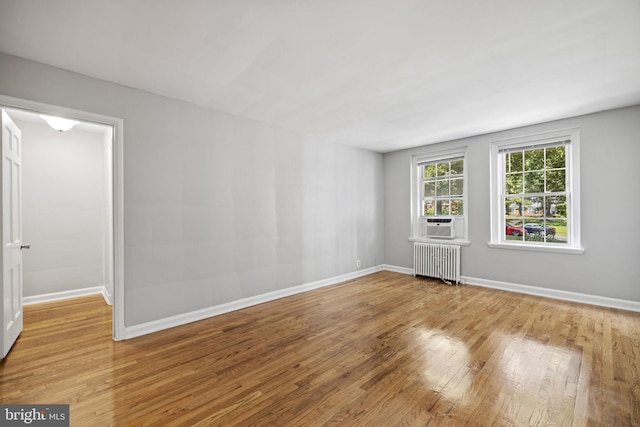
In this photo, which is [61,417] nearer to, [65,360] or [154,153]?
[65,360]

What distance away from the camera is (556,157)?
4.28m

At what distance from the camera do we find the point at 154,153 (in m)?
3.16

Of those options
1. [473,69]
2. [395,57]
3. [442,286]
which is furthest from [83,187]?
[442,286]

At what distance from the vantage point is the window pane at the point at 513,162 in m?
4.62

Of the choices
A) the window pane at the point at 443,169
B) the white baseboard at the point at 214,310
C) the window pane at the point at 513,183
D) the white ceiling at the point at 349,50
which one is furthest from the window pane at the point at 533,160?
the white baseboard at the point at 214,310

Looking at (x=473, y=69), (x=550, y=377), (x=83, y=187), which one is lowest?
(x=550, y=377)

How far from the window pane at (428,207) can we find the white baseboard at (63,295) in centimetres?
595

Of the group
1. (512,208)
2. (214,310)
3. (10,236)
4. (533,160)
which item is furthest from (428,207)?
(10,236)

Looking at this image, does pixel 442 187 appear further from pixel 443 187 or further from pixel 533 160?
pixel 533 160

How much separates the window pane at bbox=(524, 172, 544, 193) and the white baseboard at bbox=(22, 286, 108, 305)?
701 cm

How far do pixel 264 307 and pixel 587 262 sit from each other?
463cm

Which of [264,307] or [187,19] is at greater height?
[187,19]

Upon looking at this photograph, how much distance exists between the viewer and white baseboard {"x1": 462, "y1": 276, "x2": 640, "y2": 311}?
368cm

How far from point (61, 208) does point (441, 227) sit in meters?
6.46
